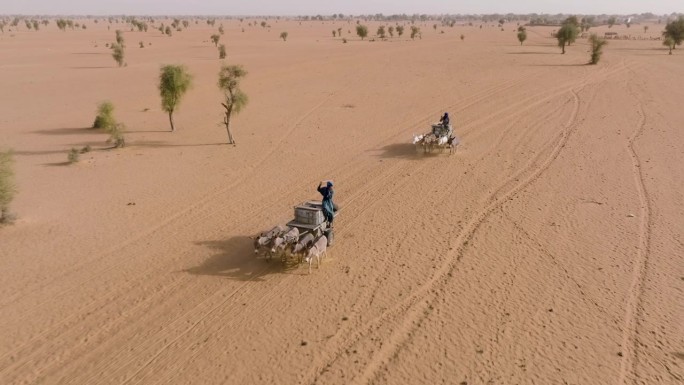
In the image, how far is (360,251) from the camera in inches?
505

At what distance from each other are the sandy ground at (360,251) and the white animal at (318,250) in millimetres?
379

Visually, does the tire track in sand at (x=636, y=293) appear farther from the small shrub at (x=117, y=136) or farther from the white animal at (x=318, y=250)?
the small shrub at (x=117, y=136)

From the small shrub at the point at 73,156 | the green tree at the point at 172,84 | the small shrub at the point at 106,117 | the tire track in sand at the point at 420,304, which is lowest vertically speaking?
the tire track in sand at the point at 420,304

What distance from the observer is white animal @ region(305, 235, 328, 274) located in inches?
451

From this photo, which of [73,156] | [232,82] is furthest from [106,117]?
[232,82]

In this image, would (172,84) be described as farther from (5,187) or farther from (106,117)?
(5,187)

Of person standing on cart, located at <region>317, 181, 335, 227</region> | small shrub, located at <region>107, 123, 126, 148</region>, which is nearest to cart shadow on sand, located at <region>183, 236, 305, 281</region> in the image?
person standing on cart, located at <region>317, 181, 335, 227</region>

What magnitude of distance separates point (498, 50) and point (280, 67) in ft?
103

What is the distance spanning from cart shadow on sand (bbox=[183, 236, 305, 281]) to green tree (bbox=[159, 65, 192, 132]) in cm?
1393

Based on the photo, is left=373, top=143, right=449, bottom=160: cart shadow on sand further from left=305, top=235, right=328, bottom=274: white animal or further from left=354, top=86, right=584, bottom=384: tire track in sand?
left=305, top=235, right=328, bottom=274: white animal

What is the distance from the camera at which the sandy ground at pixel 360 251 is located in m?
8.97

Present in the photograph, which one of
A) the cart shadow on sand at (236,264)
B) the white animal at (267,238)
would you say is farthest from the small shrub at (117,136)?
the white animal at (267,238)

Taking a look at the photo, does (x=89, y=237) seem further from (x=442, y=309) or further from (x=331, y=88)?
(x=331, y=88)

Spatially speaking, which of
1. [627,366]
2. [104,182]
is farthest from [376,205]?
[104,182]
